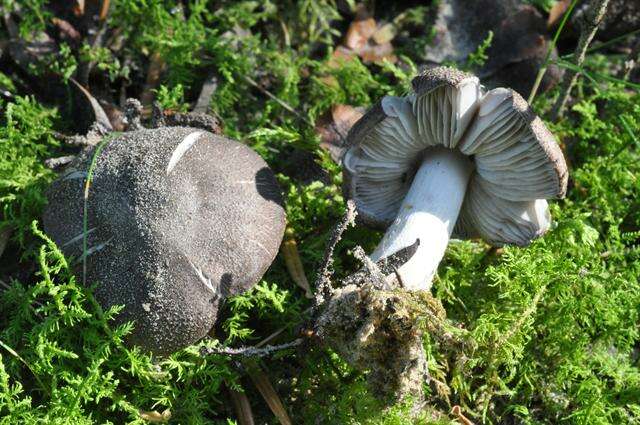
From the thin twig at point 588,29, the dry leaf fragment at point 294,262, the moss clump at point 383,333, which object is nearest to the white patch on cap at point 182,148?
the dry leaf fragment at point 294,262

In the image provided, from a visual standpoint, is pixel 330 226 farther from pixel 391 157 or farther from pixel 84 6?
pixel 84 6

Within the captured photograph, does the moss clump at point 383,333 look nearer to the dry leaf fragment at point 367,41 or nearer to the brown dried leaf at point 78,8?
the dry leaf fragment at point 367,41

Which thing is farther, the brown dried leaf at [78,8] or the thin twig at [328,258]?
the brown dried leaf at [78,8]

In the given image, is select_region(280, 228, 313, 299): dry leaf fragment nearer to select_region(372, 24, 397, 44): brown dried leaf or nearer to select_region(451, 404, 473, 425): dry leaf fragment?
select_region(451, 404, 473, 425): dry leaf fragment

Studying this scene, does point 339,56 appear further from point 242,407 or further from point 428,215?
point 242,407

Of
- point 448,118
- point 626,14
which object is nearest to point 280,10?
point 448,118

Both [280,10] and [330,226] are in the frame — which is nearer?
[330,226]

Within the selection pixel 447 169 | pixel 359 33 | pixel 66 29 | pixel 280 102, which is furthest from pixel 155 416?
pixel 359 33
